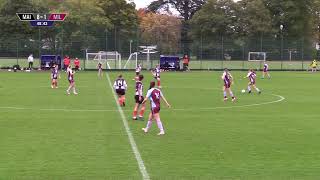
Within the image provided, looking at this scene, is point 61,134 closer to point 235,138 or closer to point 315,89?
point 235,138

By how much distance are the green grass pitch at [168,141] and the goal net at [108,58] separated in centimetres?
4064

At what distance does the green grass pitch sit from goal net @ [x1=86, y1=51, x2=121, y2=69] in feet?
133

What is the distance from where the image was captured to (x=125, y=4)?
127m

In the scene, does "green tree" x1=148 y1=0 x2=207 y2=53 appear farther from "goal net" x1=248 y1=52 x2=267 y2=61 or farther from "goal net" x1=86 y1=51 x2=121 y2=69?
"goal net" x1=86 y1=51 x2=121 y2=69

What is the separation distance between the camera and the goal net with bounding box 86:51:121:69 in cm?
7206

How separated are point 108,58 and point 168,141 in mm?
55594

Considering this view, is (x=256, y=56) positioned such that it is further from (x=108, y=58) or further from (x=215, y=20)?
(x=215, y=20)

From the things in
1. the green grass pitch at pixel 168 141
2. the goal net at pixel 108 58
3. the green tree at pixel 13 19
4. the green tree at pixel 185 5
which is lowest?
the green grass pitch at pixel 168 141

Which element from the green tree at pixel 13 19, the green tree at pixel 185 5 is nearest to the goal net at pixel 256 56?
the green tree at pixel 13 19

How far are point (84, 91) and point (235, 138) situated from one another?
21.3m

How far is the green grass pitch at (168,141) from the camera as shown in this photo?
44.2 feet

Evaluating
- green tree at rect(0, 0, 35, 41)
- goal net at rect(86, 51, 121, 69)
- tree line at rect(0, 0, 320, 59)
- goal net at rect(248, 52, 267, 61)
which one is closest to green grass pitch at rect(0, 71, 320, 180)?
goal net at rect(86, 51, 121, 69)

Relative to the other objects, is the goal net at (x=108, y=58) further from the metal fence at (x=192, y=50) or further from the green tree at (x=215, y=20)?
the green tree at (x=215, y=20)

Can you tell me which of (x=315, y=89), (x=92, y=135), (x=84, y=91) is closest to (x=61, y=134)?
(x=92, y=135)
